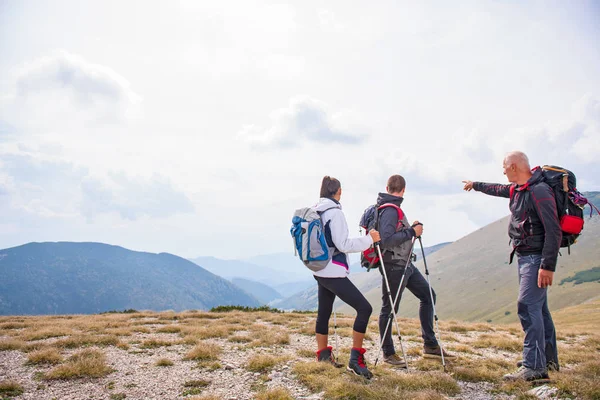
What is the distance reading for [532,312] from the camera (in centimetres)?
677

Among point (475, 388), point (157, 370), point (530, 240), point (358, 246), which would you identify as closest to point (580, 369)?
A: point (475, 388)

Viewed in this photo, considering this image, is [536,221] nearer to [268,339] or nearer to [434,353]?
[434,353]

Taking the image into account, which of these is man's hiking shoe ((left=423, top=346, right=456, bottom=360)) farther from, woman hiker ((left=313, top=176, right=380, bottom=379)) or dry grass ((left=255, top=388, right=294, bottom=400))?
dry grass ((left=255, top=388, right=294, bottom=400))

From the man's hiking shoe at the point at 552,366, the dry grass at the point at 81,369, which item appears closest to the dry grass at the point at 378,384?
the man's hiking shoe at the point at 552,366

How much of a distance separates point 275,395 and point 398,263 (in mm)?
3586

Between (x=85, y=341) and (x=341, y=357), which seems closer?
(x=341, y=357)

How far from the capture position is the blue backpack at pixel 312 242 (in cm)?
686

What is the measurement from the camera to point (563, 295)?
611 feet

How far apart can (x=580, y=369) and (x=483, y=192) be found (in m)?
3.89

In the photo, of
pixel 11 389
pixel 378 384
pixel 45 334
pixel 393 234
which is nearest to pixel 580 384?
pixel 378 384

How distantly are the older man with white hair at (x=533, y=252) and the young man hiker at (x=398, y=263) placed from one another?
6.05ft

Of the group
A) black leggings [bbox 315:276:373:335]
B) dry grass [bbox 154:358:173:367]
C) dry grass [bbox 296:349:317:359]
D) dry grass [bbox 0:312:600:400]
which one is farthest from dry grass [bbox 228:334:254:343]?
black leggings [bbox 315:276:373:335]

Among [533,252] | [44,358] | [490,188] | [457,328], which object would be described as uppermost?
[490,188]

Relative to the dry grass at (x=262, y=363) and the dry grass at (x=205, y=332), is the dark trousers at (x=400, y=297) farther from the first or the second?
the dry grass at (x=205, y=332)
